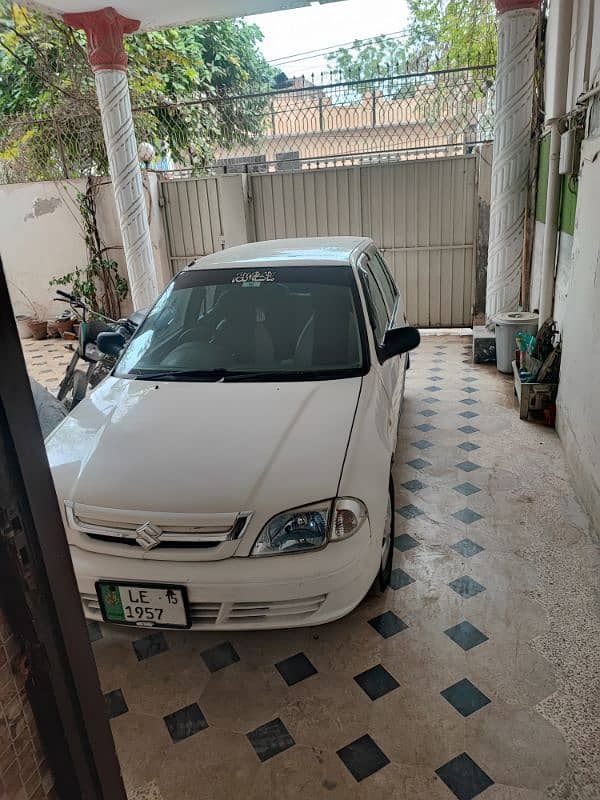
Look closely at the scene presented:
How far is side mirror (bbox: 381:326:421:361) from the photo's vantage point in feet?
10.2

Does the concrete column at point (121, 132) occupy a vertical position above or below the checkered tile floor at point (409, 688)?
above

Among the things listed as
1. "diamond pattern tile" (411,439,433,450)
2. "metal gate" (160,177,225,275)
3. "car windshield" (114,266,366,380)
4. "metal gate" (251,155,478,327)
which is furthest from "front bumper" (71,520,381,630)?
"metal gate" (160,177,225,275)

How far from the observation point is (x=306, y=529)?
2.13 metres

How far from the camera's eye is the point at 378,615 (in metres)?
2.61

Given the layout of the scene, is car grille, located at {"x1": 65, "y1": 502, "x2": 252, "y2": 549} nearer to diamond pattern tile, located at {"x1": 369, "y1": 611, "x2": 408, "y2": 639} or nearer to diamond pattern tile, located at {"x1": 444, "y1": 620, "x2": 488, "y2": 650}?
diamond pattern tile, located at {"x1": 369, "y1": 611, "x2": 408, "y2": 639}

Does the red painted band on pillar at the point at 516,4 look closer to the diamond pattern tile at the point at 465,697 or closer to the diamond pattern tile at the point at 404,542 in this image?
the diamond pattern tile at the point at 404,542

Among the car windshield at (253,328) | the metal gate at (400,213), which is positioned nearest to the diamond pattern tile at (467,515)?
the car windshield at (253,328)

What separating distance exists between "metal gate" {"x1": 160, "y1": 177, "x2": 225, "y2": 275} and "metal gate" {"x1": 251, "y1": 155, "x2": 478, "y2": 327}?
0.64 meters

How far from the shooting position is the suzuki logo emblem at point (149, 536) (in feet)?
6.87

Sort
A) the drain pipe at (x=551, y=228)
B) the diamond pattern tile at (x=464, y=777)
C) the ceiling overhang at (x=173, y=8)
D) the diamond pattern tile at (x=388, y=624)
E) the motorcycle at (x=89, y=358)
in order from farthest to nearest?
the ceiling overhang at (x=173, y=8) → the drain pipe at (x=551, y=228) → the motorcycle at (x=89, y=358) → the diamond pattern tile at (x=388, y=624) → the diamond pattern tile at (x=464, y=777)

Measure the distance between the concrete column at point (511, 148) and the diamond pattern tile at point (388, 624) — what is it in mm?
4534

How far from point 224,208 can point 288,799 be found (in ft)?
23.7

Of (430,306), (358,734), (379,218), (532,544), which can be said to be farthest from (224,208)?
(358,734)

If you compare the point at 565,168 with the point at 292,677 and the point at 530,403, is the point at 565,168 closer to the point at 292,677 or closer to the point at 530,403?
the point at 530,403
